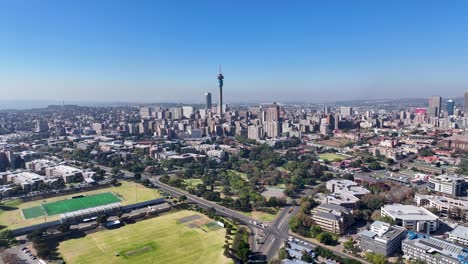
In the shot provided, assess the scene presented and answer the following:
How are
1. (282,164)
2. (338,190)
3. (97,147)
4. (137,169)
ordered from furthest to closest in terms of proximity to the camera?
(97,147), (282,164), (137,169), (338,190)

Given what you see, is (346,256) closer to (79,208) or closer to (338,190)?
(338,190)

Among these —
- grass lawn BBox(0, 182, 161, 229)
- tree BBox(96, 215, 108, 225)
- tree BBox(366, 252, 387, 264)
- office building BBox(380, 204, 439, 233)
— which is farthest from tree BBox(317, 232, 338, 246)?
grass lawn BBox(0, 182, 161, 229)

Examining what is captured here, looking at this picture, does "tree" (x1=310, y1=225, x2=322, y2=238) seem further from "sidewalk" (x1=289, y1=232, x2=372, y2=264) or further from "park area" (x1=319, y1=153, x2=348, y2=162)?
"park area" (x1=319, y1=153, x2=348, y2=162)

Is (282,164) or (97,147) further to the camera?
(97,147)

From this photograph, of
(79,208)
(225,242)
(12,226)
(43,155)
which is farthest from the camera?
(43,155)

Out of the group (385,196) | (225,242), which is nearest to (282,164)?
(385,196)

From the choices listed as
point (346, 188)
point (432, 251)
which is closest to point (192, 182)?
point (346, 188)

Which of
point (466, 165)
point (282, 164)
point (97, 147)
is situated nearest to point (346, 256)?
point (282, 164)
